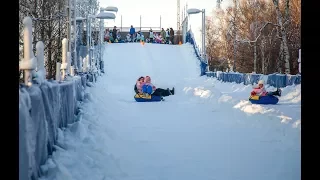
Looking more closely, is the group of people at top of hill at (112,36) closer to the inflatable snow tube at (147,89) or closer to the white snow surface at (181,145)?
the inflatable snow tube at (147,89)

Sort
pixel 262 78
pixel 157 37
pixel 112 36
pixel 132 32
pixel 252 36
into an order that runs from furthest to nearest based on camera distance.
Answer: pixel 157 37, pixel 132 32, pixel 112 36, pixel 252 36, pixel 262 78

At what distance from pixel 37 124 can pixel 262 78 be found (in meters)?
14.5

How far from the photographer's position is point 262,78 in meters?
17.2

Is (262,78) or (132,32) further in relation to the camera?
(132,32)

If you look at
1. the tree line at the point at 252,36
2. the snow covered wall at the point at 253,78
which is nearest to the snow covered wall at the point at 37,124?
the snow covered wall at the point at 253,78

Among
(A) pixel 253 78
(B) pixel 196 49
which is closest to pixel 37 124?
(A) pixel 253 78

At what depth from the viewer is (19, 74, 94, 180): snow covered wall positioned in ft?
9.95

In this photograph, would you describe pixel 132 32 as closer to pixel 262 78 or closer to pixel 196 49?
pixel 196 49

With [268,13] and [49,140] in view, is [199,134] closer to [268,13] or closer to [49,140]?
[49,140]

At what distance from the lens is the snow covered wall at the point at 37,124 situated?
3033mm

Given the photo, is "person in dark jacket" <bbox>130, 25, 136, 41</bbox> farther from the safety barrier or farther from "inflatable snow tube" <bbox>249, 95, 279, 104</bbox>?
"inflatable snow tube" <bbox>249, 95, 279, 104</bbox>

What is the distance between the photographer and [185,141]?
6.50 metres

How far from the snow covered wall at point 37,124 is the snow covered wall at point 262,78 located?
10514mm
